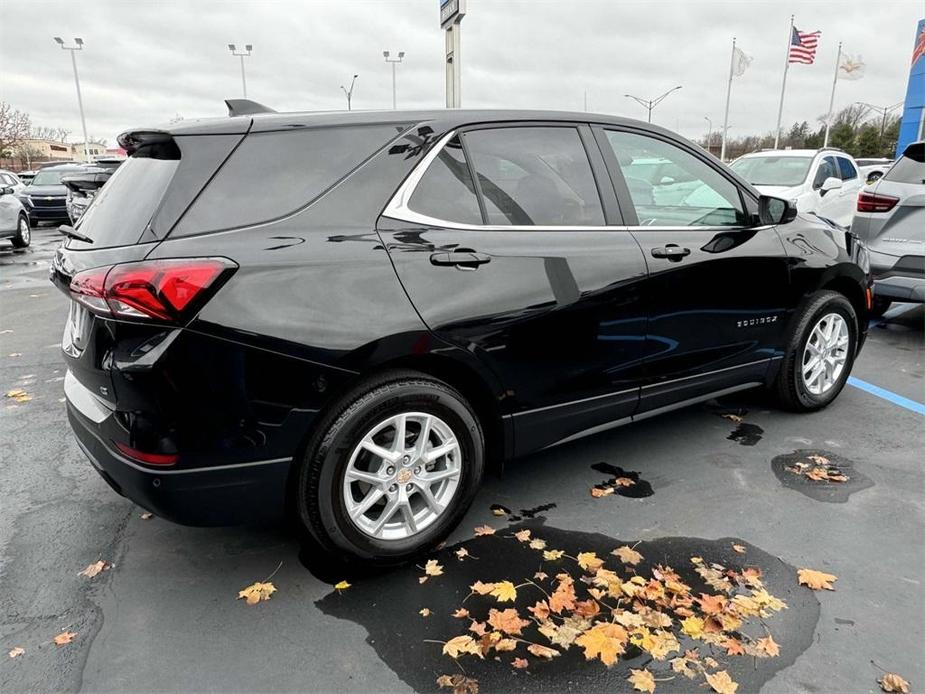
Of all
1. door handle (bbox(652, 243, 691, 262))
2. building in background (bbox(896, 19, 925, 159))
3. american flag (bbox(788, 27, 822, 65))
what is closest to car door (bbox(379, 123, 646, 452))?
door handle (bbox(652, 243, 691, 262))

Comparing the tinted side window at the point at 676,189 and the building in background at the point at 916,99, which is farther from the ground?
the building in background at the point at 916,99

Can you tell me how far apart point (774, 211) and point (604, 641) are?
2738mm

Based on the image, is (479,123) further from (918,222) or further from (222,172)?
(918,222)

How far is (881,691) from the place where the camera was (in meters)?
2.04

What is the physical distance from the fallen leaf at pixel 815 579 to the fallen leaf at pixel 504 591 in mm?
1126

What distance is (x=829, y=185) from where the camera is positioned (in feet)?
31.4

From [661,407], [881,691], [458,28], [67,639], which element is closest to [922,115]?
[458,28]

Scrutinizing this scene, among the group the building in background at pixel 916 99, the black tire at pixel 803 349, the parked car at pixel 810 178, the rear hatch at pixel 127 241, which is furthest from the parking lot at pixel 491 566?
the building in background at pixel 916 99

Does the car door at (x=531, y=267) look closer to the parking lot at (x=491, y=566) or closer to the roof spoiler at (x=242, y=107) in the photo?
the parking lot at (x=491, y=566)

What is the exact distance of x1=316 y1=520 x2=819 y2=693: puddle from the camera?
6.93 ft

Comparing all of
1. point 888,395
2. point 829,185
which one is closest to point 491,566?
point 888,395

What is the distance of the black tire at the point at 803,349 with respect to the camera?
13.2ft

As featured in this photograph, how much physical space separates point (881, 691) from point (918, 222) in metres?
4.88

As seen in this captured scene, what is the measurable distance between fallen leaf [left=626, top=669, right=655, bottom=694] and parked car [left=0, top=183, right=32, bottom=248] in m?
14.3
